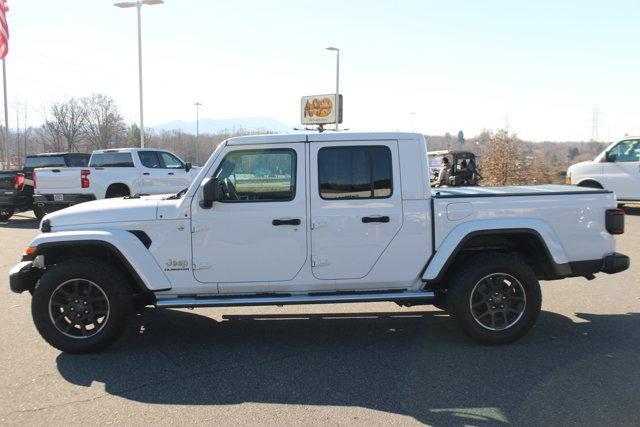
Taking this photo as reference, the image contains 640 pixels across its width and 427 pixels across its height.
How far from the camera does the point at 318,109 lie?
46.1 metres

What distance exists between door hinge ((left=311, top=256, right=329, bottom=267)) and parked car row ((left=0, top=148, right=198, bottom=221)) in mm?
10759

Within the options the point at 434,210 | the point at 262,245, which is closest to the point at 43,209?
the point at 262,245

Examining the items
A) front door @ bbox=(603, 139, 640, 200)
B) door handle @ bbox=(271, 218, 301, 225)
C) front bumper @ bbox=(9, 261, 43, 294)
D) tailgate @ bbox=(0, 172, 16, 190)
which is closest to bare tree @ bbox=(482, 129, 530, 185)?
front door @ bbox=(603, 139, 640, 200)

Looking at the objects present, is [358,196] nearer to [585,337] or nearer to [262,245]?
[262,245]

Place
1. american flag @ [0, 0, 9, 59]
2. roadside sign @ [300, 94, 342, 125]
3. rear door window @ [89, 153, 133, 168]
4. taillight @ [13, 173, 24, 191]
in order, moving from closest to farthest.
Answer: rear door window @ [89, 153, 133, 168] → taillight @ [13, 173, 24, 191] → american flag @ [0, 0, 9, 59] → roadside sign @ [300, 94, 342, 125]

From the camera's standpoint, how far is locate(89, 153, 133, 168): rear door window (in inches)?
596

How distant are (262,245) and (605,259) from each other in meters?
3.26

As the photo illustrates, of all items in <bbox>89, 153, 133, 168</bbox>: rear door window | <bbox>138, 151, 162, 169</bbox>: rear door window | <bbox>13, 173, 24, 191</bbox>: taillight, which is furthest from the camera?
<bbox>13, 173, 24, 191</bbox>: taillight

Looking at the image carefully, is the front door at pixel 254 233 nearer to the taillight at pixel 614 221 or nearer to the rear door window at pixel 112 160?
the taillight at pixel 614 221

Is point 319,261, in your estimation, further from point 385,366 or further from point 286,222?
point 385,366

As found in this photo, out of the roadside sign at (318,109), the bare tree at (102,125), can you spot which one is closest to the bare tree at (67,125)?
the bare tree at (102,125)

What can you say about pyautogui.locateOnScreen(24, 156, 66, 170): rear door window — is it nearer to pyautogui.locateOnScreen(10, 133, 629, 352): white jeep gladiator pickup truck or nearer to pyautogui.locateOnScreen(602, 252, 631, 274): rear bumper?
pyautogui.locateOnScreen(10, 133, 629, 352): white jeep gladiator pickup truck

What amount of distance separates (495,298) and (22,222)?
15039mm

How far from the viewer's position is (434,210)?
4.90 meters
